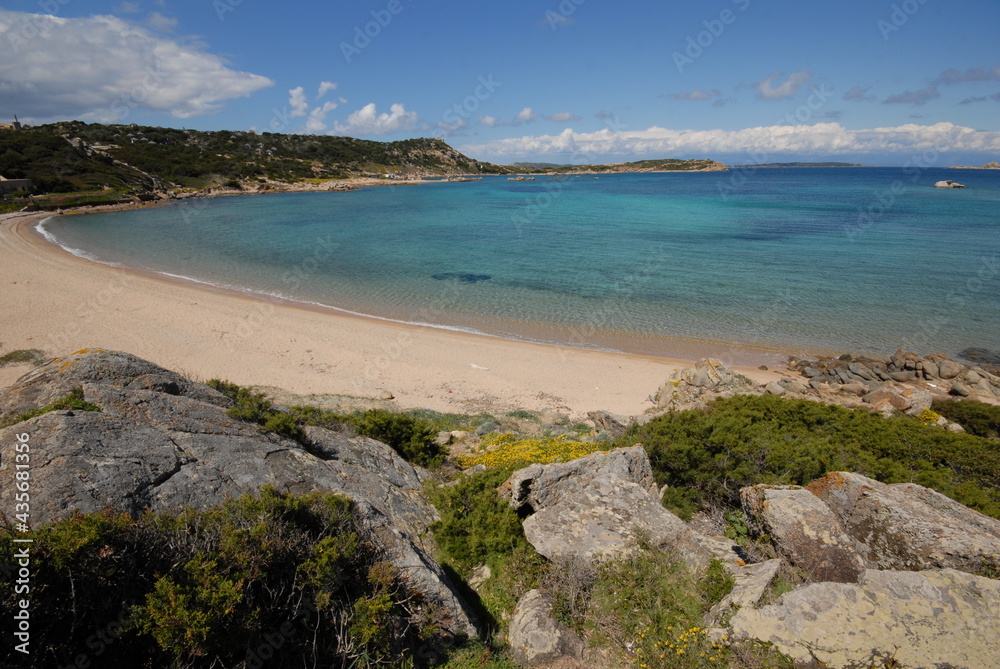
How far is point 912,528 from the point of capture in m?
5.09

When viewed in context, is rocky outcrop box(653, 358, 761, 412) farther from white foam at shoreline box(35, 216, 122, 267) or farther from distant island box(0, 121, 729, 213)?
distant island box(0, 121, 729, 213)

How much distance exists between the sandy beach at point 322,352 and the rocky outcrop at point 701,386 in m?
1.48

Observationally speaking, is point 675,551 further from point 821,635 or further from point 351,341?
point 351,341

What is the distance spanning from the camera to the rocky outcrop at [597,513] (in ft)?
18.0

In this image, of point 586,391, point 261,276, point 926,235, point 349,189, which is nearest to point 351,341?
point 586,391

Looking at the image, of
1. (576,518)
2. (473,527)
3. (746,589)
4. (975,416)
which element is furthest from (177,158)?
(975,416)

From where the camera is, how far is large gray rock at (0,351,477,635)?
4.48 meters

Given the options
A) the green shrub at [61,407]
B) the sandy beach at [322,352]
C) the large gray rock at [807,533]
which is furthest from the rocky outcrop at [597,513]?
the sandy beach at [322,352]

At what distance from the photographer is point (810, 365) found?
17.8 metres

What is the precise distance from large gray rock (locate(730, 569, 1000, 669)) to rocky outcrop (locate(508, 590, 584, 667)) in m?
1.55

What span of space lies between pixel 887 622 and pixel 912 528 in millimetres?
1721

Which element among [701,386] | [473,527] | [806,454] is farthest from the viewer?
[701,386]

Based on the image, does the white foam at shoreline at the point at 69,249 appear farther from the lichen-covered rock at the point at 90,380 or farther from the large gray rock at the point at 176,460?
the large gray rock at the point at 176,460

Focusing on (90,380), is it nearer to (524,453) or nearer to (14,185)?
(524,453)
